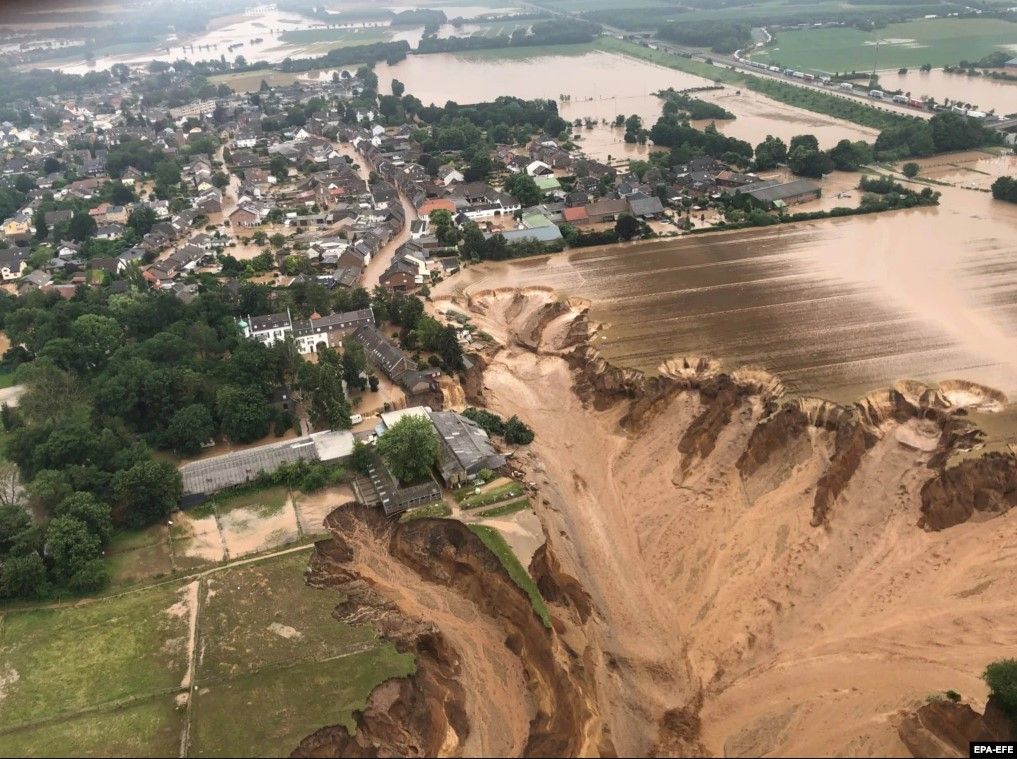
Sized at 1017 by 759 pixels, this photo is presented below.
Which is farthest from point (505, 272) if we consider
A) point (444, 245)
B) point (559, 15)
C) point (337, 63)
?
point (559, 15)

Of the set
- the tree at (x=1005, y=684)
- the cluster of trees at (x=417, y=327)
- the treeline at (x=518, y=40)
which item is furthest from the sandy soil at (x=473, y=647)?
the treeline at (x=518, y=40)

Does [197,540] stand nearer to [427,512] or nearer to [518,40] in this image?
[427,512]

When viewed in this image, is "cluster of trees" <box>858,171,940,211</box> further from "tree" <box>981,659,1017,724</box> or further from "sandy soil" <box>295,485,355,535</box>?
"sandy soil" <box>295,485,355,535</box>

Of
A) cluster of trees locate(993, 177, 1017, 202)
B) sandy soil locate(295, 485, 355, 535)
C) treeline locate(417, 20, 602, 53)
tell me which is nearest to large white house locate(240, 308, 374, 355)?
sandy soil locate(295, 485, 355, 535)

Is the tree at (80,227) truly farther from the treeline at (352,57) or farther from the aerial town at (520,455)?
the treeline at (352,57)

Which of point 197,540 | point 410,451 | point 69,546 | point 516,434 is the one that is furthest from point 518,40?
point 69,546

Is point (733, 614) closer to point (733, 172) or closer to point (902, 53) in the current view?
point (733, 172)
